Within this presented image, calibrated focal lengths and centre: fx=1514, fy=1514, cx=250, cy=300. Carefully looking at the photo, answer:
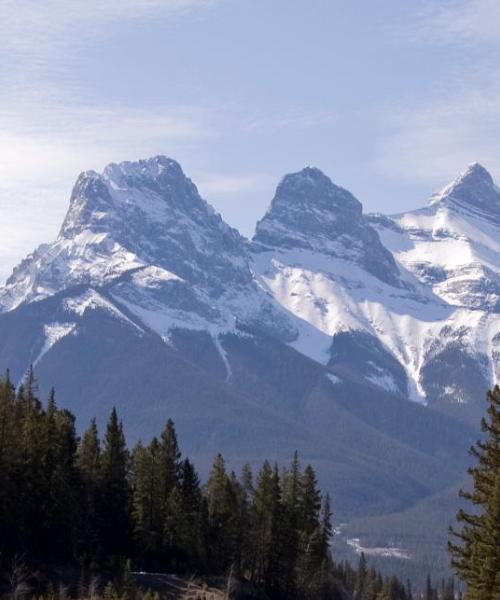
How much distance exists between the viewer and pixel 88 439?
407 feet

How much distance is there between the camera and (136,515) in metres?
119

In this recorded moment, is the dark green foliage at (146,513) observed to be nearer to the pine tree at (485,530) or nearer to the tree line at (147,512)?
the tree line at (147,512)

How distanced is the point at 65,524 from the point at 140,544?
12067 mm

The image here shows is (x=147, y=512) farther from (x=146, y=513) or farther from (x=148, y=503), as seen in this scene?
(x=148, y=503)

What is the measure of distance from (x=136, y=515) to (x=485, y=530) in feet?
168

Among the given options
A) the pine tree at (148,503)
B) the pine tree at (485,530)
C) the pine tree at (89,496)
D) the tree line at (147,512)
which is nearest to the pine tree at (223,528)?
the tree line at (147,512)

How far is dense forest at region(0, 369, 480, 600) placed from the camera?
107 meters

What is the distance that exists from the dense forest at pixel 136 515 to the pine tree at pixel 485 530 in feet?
112

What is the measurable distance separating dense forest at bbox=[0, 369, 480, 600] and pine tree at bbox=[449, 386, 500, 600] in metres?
34.1

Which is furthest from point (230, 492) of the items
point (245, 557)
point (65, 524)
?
point (65, 524)

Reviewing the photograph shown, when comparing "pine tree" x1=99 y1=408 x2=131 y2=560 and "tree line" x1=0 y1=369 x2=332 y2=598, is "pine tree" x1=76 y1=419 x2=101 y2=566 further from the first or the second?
"pine tree" x1=99 y1=408 x2=131 y2=560

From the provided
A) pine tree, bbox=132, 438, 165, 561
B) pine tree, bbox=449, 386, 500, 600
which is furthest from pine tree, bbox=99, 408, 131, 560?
pine tree, bbox=449, 386, 500, 600

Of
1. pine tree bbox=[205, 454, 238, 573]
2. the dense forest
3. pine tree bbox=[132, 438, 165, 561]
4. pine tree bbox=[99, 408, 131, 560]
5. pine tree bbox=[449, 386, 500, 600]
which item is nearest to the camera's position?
pine tree bbox=[449, 386, 500, 600]

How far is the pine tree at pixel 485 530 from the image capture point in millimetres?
70812
